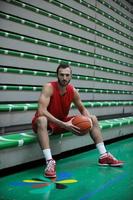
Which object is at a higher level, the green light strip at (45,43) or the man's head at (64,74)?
the green light strip at (45,43)

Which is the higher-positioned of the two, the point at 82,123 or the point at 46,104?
the point at 46,104

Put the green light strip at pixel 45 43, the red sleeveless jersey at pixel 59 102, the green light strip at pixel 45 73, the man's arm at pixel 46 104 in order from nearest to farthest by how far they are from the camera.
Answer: the man's arm at pixel 46 104
the red sleeveless jersey at pixel 59 102
the green light strip at pixel 45 73
the green light strip at pixel 45 43

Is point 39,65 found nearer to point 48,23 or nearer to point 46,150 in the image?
point 48,23

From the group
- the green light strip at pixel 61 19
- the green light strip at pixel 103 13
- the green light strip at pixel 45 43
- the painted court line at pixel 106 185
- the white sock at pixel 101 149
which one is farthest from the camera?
the green light strip at pixel 103 13

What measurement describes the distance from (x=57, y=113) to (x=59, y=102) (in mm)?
118

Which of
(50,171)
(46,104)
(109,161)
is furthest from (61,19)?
(50,171)

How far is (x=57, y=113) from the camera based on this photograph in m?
2.96

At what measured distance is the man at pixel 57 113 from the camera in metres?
2.64

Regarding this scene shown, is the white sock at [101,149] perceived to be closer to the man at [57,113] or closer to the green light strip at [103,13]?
the man at [57,113]

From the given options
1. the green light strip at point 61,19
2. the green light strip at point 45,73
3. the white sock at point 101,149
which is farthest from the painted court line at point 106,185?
the green light strip at point 61,19

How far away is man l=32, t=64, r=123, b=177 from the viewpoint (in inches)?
104

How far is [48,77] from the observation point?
4.61 metres

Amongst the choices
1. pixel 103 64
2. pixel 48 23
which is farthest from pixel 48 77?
pixel 103 64

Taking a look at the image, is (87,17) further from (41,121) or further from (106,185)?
(106,185)
